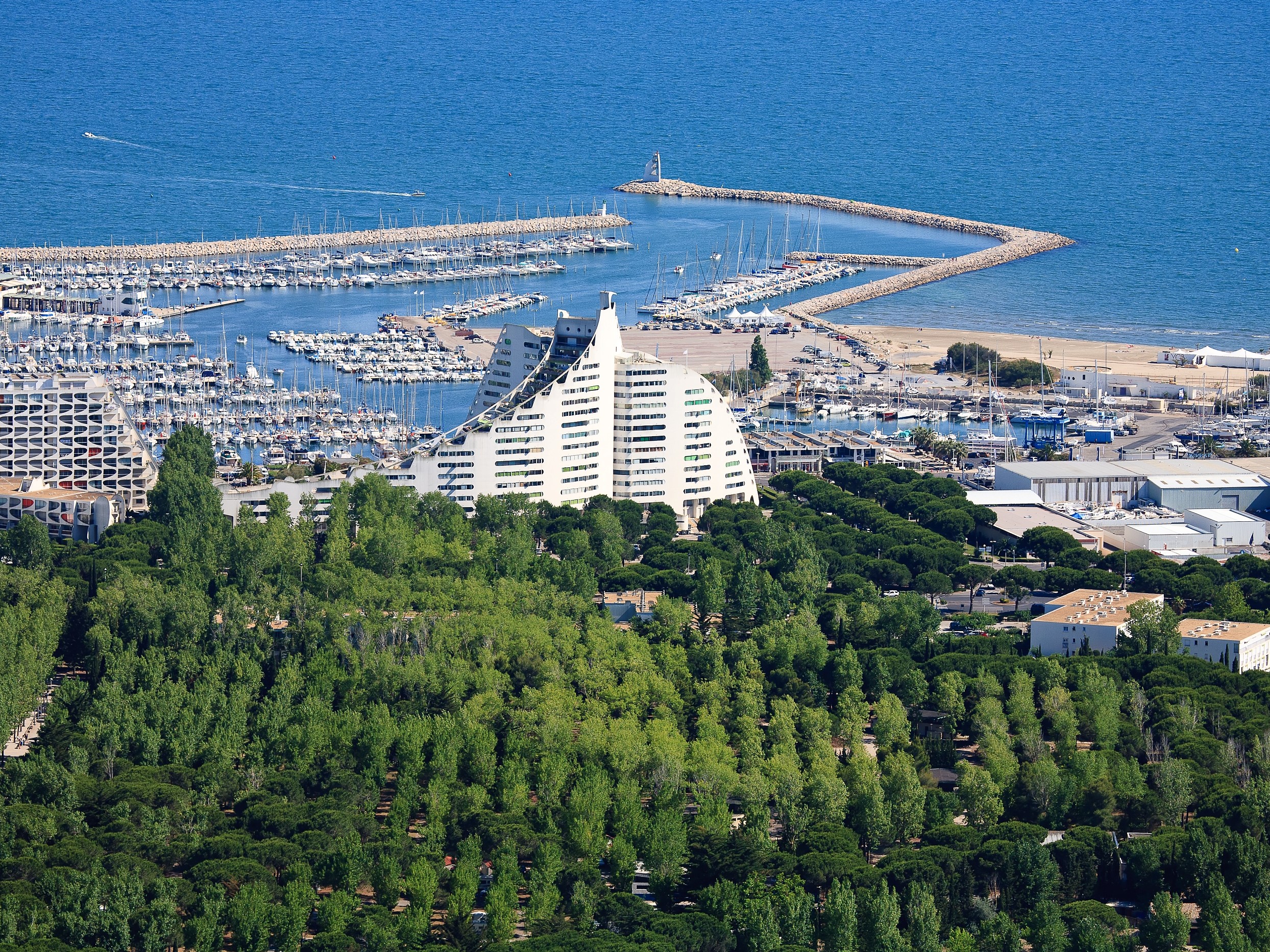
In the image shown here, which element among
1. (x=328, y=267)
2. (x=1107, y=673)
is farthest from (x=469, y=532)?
(x=328, y=267)

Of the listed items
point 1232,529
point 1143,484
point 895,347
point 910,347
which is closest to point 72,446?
point 1143,484

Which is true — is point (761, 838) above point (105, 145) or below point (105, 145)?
below

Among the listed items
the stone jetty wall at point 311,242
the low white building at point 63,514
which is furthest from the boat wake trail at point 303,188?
the low white building at point 63,514

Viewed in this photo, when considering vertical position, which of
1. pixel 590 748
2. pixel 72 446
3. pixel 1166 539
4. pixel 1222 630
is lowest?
pixel 590 748

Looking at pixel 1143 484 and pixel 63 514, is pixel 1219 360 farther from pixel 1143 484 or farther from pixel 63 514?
pixel 63 514

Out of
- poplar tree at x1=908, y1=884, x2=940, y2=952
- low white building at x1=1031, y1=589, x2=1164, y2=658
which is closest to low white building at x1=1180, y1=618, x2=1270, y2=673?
low white building at x1=1031, y1=589, x2=1164, y2=658

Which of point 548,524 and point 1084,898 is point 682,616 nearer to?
point 548,524

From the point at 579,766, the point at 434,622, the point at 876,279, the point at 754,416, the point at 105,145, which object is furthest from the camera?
the point at 105,145

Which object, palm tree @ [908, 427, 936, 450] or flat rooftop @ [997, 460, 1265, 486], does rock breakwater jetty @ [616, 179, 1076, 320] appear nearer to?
palm tree @ [908, 427, 936, 450]
